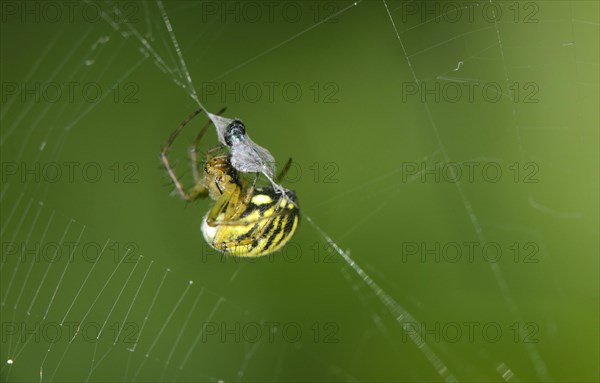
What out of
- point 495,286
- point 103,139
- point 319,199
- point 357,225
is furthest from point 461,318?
point 103,139

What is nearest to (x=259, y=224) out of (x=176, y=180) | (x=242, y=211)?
(x=242, y=211)

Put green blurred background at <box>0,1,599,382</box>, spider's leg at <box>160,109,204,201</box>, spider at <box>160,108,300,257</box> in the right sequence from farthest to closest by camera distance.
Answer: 1. green blurred background at <box>0,1,599,382</box>
2. spider's leg at <box>160,109,204,201</box>
3. spider at <box>160,108,300,257</box>

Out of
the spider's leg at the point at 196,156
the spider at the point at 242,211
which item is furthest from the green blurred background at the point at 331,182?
the spider at the point at 242,211

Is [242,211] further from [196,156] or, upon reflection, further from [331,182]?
[331,182]

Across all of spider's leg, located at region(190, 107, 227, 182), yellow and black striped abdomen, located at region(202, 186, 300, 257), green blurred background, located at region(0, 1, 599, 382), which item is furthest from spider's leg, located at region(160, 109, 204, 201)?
green blurred background, located at region(0, 1, 599, 382)

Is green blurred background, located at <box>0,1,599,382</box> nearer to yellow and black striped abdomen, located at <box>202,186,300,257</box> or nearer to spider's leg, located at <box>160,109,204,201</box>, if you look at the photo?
spider's leg, located at <box>160,109,204,201</box>

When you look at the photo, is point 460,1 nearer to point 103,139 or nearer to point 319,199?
point 319,199
